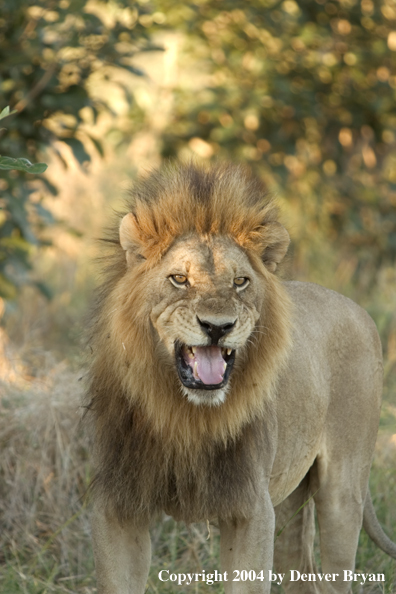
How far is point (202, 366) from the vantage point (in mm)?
2631

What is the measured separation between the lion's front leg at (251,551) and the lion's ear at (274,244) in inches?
31.7

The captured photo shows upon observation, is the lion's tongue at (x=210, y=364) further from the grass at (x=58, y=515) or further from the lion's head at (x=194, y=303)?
the grass at (x=58, y=515)

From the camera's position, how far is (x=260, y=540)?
2.84 metres

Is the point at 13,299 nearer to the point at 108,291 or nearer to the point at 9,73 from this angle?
the point at 9,73

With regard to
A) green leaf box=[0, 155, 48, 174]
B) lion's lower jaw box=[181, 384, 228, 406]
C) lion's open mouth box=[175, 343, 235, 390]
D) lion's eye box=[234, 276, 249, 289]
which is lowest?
lion's lower jaw box=[181, 384, 228, 406]

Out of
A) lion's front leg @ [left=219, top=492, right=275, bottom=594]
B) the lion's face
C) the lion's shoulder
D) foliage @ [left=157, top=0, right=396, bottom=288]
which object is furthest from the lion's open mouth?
foliage @ [left=157, top=0, right=396, bottom=288]

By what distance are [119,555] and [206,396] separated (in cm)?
66

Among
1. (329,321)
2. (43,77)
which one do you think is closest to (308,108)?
(43,77)

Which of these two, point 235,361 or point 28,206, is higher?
point 235,361

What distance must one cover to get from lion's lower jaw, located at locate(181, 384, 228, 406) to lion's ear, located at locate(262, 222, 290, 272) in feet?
1.74

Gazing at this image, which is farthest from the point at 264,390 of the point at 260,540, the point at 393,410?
the point at 393,410

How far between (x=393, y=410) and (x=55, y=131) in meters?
2.89

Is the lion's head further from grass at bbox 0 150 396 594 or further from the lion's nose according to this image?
grass at bbox 0 150 396 594

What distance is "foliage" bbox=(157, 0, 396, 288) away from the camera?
7.71m
